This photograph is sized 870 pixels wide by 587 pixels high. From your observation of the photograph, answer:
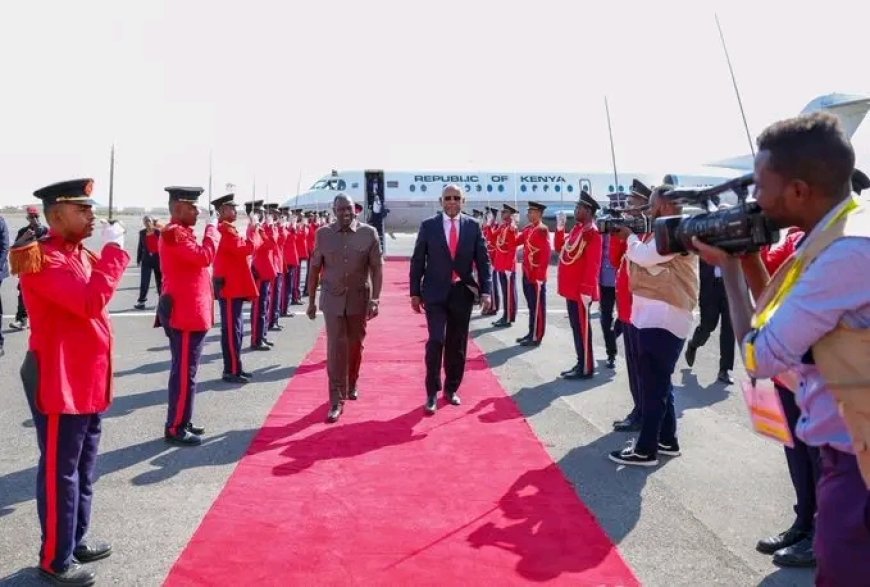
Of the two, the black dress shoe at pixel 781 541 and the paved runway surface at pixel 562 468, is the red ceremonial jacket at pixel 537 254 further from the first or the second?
the black dress shoe at pixel 781 541

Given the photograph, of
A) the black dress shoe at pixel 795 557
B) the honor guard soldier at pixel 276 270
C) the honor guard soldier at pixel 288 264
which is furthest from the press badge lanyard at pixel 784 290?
the honor guard soldier at pixel 288 264

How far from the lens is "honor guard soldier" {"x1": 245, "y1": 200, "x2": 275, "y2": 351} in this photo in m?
A: 8.76

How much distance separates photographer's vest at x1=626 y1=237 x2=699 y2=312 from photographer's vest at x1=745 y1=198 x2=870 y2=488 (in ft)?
10.00

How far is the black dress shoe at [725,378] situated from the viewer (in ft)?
24.7

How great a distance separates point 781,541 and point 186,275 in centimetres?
442

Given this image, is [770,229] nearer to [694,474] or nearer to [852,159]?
[852,159]

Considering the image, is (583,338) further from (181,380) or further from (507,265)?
(507,265)

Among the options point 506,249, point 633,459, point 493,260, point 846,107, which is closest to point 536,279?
point 506,249

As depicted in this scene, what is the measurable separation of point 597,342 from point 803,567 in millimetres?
6493

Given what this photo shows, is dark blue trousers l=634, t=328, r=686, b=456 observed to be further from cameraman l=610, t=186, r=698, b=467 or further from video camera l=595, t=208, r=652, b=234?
video camera l=595, t=208, r=652, b=234

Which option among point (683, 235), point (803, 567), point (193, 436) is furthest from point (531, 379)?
point (683, 235)

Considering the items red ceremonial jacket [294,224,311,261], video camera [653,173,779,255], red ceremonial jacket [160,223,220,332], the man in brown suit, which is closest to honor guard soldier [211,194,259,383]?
the man in brown suit

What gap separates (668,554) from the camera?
3.54 m

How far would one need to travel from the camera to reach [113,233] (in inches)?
139
